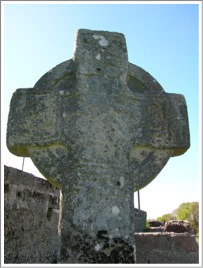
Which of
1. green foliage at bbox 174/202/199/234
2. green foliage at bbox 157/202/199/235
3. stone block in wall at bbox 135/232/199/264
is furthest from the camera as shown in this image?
green foliage at bbox 174/202/199/234

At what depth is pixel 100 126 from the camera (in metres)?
3.23

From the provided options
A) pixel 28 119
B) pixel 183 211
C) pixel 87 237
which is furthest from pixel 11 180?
pixel 183 211

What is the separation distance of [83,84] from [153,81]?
0.81 meters

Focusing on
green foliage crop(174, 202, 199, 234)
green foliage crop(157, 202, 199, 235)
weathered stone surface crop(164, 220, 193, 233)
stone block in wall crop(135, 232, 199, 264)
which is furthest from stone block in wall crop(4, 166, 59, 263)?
green foliage crop(174, 202, 199, 234)

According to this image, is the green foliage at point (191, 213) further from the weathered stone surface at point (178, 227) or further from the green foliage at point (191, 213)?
the weathered stone surface at point (178, 227)

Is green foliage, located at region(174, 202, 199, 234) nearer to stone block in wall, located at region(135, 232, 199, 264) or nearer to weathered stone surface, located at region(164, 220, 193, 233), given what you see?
weathered stone surface, located at region(164, 220, 193, 233)

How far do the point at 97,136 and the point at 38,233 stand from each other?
5323 mm

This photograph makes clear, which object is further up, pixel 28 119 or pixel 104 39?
pixel 104 39

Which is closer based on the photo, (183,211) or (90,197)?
(90,197)

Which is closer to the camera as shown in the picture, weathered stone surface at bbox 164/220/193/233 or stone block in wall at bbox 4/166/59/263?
stone block in wall at bbox 4/166/59/263

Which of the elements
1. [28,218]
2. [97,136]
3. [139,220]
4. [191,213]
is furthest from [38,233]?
[191,213]

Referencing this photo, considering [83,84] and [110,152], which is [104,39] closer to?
[83,84]

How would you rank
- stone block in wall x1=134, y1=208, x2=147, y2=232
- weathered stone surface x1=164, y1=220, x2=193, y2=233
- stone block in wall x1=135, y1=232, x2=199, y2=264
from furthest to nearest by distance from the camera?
stone block in wall x1=134, y1=208, x2=147, y2=232 < weathered stone surface x1=164, y1=220, x2=193, y2=233 < stone block in wall x1=135, y1=232, x2=199, y2=264

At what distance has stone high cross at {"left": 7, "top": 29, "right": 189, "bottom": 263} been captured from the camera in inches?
115
